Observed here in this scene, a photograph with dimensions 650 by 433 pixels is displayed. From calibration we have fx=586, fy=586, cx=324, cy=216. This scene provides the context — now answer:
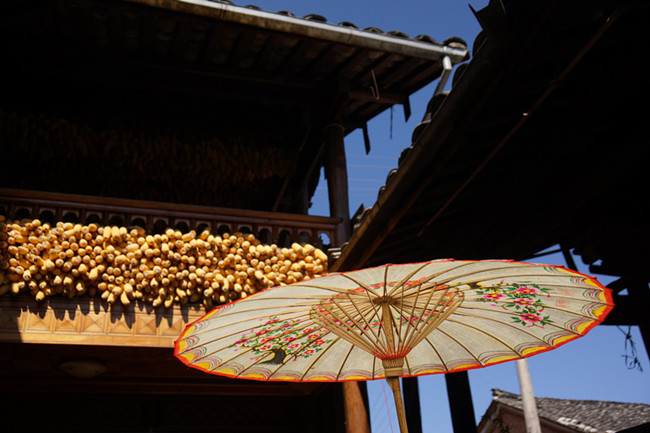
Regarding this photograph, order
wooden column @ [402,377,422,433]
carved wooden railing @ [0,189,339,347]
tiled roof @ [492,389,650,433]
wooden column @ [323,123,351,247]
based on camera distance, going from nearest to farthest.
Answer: carved wooden railing @ [0,189,339,347]
wooden column @ [323,123,351,247]
wooden column @ [402,377,422,433]
tiled roof @ [492,389,650,433]

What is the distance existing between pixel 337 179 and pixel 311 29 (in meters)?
1.84

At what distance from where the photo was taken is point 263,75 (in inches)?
300

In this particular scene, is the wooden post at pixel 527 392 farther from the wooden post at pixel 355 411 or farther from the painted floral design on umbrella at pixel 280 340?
the painted floral design on umbrella at pixel 280 340

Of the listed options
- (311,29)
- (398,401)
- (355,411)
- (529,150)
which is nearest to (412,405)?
(355,411)

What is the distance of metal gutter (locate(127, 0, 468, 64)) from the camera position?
605 centimetres

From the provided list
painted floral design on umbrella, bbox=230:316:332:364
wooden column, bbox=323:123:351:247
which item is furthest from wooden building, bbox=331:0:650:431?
painted floral design on umbrella, bbox=230:316:332:364

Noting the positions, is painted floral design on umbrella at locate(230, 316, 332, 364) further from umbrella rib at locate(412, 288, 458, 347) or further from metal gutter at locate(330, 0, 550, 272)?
metal gutter at locate(330, 0, 550, 272)

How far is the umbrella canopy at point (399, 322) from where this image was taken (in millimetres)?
3023

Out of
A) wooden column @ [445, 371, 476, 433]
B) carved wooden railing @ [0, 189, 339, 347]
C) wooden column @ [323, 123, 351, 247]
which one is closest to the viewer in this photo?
carved wooden railing @ [0, 189, 339, 347]

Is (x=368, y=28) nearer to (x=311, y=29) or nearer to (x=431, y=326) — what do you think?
(x=311, y=29)

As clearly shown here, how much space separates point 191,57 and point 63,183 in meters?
2.87

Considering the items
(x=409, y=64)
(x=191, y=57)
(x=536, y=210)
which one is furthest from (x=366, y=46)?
(x=536, y=210)

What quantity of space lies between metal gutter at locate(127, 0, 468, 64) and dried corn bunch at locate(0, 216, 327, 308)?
2.29 metres

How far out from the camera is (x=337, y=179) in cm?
733
